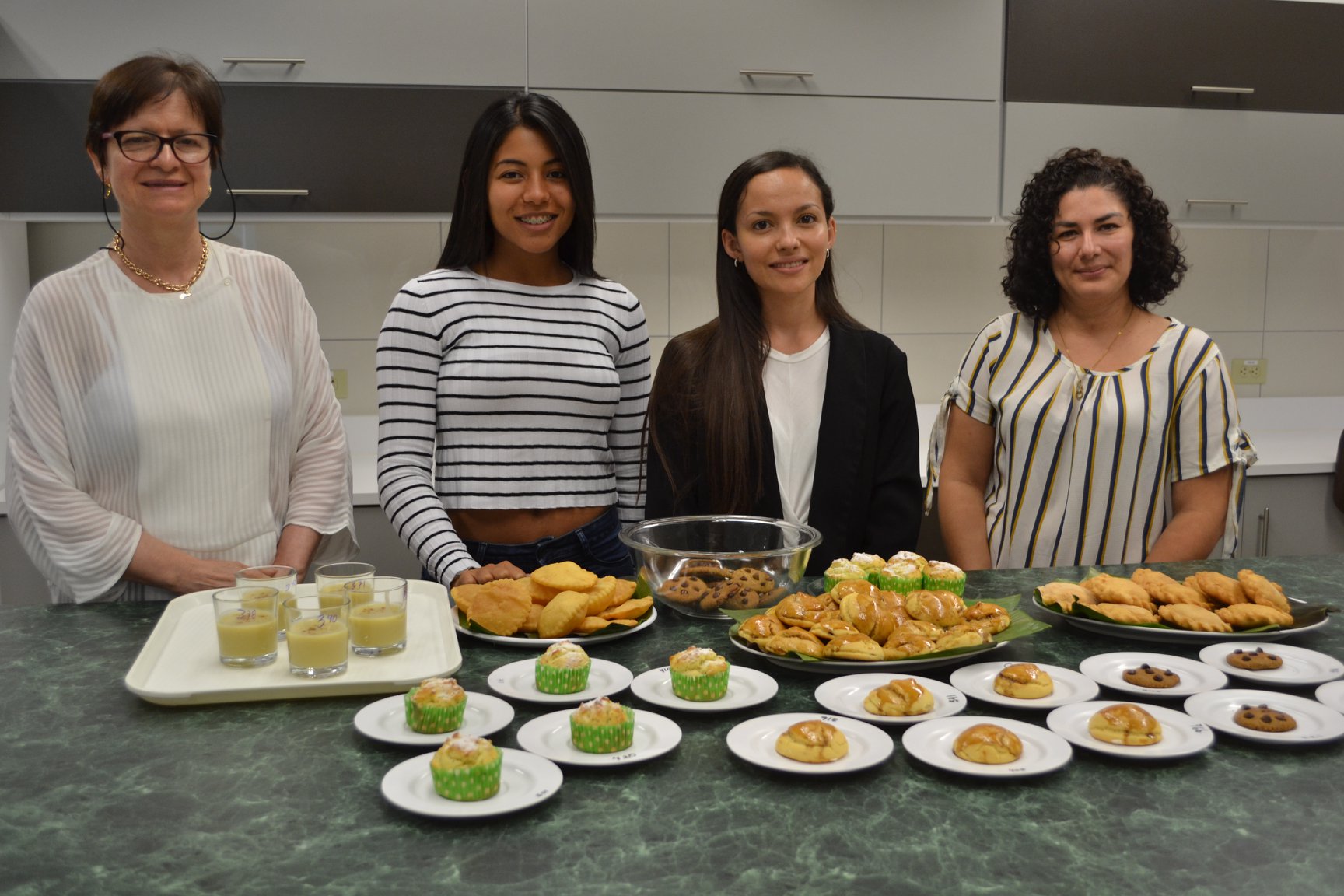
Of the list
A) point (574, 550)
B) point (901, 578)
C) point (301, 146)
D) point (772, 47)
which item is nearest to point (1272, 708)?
point (901, 578)

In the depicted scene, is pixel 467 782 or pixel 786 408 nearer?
pixel 467 782

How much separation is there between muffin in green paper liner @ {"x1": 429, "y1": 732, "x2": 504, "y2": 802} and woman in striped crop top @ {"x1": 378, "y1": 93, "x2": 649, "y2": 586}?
2.79 feet

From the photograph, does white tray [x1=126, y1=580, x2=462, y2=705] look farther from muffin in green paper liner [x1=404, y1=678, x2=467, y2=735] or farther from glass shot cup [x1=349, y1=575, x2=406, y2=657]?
muffin in green paper liner [x1=404, y1=678, x2=467, y2=735]

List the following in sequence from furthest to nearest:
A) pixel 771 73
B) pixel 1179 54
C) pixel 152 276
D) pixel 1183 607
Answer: pixel 1179 54 → pixel 771 73 → pixel 152 276 → pixel 1183 607

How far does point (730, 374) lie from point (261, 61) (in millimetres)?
1697

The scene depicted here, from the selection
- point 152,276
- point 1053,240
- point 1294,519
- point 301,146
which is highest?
point 301,146

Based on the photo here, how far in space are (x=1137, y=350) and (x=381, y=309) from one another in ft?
7.23

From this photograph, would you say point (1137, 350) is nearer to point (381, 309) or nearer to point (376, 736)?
point (376, 736)

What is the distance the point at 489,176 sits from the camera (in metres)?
1.83

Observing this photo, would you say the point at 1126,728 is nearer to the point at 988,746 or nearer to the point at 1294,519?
the point at 988,746

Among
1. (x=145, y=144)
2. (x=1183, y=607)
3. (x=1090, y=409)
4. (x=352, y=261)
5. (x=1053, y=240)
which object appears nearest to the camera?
(x=1183, y=607)

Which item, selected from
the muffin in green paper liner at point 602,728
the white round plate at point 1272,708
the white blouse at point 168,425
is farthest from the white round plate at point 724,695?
the white blouse at point 168,425

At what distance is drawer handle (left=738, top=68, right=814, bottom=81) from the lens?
3.08m

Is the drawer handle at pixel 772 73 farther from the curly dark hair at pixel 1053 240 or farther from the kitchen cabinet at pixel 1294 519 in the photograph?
the kitchen cabinet at pixel 1294 519
